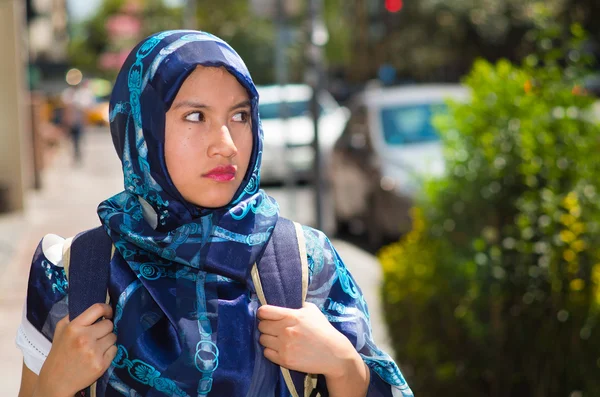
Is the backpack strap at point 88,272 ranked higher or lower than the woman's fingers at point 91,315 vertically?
higher

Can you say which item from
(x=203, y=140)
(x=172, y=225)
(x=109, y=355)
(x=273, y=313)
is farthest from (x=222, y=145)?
(x=109, y=355)

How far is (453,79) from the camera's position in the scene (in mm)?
53562

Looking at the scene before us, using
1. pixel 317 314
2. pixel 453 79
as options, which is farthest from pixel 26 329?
pixel 453 79

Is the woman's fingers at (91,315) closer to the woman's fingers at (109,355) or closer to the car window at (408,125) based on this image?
Result: the woman's fingers at (109,355)

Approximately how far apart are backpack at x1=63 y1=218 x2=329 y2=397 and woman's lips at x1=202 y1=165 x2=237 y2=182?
15 cm

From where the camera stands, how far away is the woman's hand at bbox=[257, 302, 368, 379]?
5.59ft

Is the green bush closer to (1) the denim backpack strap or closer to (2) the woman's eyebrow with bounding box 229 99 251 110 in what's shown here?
(2) the woman's eyebrow with bounding box 229 99 251 110

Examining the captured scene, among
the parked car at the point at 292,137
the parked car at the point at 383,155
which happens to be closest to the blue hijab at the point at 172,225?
the parked car at the point at 383,155

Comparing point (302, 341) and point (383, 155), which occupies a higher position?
point (302, 341)

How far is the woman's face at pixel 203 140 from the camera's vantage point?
176 cm

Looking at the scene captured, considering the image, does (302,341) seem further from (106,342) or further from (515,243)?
(515,243)

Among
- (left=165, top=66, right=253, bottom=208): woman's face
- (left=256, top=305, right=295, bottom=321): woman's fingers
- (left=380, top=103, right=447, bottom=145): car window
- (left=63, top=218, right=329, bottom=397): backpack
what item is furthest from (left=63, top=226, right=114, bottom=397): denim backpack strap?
(left=380, top=103, right=447, bottom=145): car window

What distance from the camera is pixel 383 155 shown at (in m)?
9.55

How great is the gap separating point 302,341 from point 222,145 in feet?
1.36
